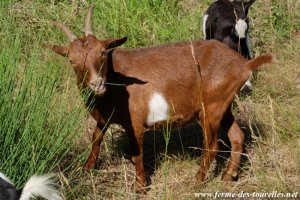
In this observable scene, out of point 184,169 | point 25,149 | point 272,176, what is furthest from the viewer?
point 184,169

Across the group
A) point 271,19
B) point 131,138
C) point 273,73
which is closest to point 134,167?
point 131,138

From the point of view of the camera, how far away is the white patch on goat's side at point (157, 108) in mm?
4941

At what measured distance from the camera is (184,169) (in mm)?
5262

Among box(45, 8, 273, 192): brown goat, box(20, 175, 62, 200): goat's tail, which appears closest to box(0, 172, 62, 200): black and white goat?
box(20, 175, 62, 200): goat's tail

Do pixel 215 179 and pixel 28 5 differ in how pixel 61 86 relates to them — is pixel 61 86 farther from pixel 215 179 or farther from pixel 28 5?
pixel 28 5

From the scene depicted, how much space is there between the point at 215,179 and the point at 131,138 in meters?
0.77

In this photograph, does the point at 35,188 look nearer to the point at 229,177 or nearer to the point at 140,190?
the point at 140,190

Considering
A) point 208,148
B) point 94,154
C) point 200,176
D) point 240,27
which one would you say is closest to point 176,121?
point 208,148

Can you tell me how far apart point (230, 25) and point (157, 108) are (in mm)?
1701

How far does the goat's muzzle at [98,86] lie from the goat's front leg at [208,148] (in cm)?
99

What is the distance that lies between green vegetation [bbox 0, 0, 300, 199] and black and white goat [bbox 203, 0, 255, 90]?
415 mm

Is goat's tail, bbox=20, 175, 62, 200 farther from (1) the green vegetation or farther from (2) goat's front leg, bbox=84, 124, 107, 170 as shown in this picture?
(2) goat's front leg, bbox=84, 124, 107, 170

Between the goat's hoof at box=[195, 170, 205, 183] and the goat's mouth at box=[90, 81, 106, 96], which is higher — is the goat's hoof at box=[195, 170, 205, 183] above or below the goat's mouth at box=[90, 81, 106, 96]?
below

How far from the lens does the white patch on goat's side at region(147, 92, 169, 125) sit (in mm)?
4941
